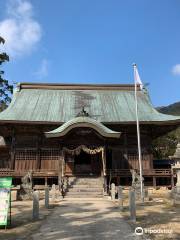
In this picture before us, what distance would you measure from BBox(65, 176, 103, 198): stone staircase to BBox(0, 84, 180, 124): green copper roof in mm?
5505

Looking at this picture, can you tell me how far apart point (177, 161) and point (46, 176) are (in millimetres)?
10717

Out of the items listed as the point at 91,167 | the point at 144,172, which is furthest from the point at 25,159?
the point at 144,172

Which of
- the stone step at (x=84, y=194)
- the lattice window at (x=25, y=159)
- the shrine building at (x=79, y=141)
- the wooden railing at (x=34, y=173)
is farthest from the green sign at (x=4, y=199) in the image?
the lattice window at (x=25, y=159)

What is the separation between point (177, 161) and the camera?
17.5 m

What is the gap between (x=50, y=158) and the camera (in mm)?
25188

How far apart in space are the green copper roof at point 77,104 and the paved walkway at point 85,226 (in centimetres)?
1322

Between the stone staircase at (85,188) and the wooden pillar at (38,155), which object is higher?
the wooden pillar at (38,155)

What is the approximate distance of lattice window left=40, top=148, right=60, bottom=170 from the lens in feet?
82.2

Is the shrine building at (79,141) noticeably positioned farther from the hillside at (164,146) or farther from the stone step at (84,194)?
the hillside at (164,146)

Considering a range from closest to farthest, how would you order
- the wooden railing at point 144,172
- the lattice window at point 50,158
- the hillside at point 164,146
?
the wooden railing at point 144,172
the lattice window at point 50,158
the hillside at point 164,146

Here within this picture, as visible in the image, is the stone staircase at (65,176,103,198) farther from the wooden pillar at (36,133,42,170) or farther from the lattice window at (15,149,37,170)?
the lattice window at (15,149,37,170)

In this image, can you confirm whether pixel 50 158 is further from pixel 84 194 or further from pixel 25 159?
pixel 84 194

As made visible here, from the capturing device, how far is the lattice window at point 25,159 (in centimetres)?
2508

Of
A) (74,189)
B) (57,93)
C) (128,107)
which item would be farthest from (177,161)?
(57,93)
